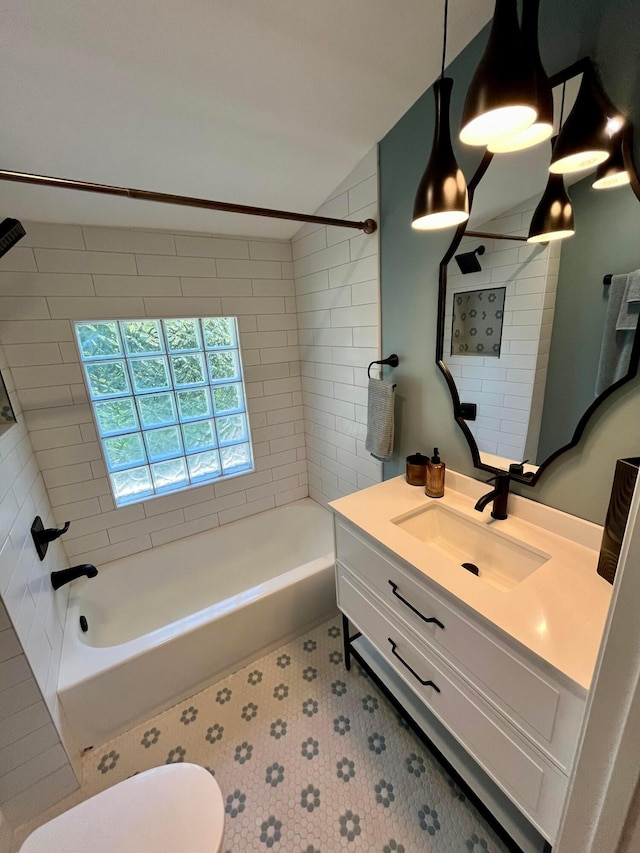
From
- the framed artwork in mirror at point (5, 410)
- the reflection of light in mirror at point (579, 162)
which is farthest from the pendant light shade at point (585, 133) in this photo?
the framed artwork in mirror at point (5, 410)

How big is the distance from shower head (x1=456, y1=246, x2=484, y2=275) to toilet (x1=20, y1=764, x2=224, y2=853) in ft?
5.55

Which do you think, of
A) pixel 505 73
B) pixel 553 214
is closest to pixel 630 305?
pixel 553 214

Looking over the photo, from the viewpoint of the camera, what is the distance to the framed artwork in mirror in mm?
1381

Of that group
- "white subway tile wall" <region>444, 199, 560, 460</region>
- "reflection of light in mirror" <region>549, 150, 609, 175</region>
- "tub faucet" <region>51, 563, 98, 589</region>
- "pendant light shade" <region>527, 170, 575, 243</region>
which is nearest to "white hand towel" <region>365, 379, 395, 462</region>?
"white subway tile wall" <region>444, 199, 560, 460</region>

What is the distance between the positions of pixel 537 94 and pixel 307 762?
1955 millimetres

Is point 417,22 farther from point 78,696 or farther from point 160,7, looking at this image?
point 78,696

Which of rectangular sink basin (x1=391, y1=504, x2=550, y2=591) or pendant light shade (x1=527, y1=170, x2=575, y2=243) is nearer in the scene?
pendant light shade (x1=527, y1=170, x2=575, y2=243)

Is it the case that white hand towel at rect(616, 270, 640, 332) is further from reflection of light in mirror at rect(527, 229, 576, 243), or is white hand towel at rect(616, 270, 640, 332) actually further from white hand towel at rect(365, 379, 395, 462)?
white hand towel at rect(365, 379, 395, 462)

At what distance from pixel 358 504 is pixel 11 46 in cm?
161

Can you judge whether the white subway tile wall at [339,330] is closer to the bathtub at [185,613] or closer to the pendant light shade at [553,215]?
the bathtub at [185,613]

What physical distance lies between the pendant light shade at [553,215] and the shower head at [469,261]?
19 centimetres

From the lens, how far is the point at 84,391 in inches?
67.7

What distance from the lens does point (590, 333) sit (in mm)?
917

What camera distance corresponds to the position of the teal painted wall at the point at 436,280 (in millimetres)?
785
